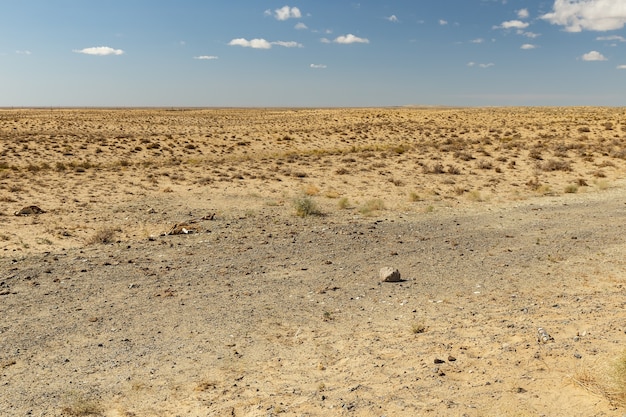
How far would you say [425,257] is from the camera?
412 inches

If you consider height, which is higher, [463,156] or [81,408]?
[463,156]

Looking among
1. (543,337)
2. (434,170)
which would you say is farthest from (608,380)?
(434,170)

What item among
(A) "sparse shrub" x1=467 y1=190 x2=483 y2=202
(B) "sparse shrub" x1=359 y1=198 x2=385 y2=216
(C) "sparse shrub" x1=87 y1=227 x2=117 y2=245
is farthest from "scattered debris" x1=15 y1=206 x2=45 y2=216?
(A) "sparse shrub" x1=467 y1=190 x2=483 y2=202

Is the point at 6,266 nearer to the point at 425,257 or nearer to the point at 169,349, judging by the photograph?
the point at 169,349

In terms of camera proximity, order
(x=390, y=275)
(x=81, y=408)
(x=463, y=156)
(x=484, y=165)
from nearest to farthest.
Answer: (x=81, y=408) → (x=390, y=275) → (x=484, y=165) → (x=463, y=156)

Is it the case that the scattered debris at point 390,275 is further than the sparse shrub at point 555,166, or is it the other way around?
the sparse shrub at point 555,166

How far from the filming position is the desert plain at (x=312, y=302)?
545 cm

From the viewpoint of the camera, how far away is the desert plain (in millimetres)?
5449

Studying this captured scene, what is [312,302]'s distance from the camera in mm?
8188

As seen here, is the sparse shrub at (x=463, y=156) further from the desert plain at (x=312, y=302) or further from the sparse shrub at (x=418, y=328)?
the sparse shrub at (x=418, y=328)

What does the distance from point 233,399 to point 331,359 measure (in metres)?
1.34

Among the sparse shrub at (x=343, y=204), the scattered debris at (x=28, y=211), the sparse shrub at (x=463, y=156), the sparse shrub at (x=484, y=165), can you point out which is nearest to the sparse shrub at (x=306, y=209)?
the sparse shrub at (x=343, y=204)

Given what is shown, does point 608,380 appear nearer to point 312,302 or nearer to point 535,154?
point 312,302

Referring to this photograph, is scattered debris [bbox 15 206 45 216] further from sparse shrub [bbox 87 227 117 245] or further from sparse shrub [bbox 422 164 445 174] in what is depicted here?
sparse shrub [bbox 422 164 445 174]
